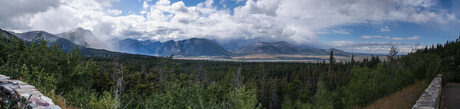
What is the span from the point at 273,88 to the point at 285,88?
272 inches

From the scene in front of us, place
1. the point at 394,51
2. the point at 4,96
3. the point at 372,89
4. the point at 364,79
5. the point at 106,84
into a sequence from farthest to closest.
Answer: the point at 106,84
the point at 394,51
the point at 364,79
the point at 372,89
the point at 4,96

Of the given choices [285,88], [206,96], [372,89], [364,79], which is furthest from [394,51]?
[285,88]

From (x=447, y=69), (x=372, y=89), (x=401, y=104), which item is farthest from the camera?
(x=447, y=69)

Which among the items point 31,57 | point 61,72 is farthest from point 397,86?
point 31,57

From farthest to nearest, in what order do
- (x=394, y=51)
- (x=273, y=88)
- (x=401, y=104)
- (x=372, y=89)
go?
(x=273, y=88) < (x=394, y=51) < (x=372, y=89) < (x=401, y=104)

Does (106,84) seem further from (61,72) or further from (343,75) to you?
(343,75)

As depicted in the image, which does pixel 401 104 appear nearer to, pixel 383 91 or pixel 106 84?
pixel 383 91

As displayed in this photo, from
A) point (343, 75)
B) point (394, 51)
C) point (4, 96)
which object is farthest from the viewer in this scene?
point (343, 75)

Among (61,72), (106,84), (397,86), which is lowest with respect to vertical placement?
(106,84)

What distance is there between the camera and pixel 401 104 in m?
12.8

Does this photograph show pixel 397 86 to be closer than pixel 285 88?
Yes

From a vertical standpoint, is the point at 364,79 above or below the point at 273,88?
above

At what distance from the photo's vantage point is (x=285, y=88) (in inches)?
2522

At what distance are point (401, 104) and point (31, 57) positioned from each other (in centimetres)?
2512
